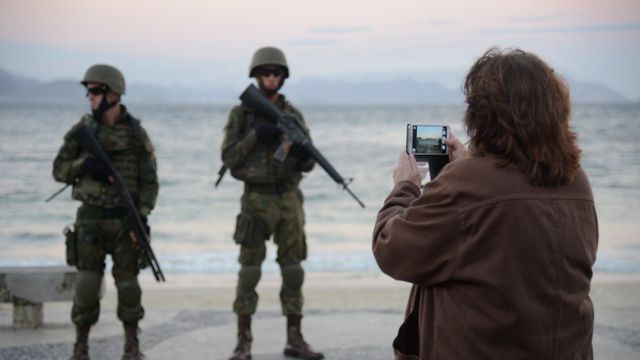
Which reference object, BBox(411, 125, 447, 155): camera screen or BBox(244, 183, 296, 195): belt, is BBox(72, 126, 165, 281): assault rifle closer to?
BBox(244, 183, 296, 195): belt

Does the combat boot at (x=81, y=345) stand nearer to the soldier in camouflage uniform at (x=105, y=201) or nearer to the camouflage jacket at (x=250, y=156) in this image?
the soldier in camouflage uniform at (x=105, y=201)

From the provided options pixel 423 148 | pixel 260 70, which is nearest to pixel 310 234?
pixel 260 70

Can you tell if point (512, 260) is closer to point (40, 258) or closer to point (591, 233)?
point (591, 233)

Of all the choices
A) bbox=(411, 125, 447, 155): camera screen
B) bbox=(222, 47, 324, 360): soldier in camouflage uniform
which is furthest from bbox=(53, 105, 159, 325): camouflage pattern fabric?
bbox=(411, 125, 447, 155): camera screen

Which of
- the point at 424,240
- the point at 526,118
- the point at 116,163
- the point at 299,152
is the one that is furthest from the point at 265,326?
the point at 526,118

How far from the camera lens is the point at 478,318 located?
2590 mm

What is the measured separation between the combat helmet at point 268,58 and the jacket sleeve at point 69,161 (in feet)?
4.28

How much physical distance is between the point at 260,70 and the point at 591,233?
4.33 m

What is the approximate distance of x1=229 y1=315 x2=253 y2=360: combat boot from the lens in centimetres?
637

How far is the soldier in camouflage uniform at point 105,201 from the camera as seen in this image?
241 inches

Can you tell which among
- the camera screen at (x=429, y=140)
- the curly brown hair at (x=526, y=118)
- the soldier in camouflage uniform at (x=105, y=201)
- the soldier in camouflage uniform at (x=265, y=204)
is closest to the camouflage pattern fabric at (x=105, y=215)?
the soldier in camouflage uniform at (x=105, y=201)

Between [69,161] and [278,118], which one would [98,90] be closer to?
[69,161]

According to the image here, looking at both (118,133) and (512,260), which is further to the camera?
(118,133)

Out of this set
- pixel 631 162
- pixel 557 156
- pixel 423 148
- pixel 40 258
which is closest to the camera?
pixel 557 156
